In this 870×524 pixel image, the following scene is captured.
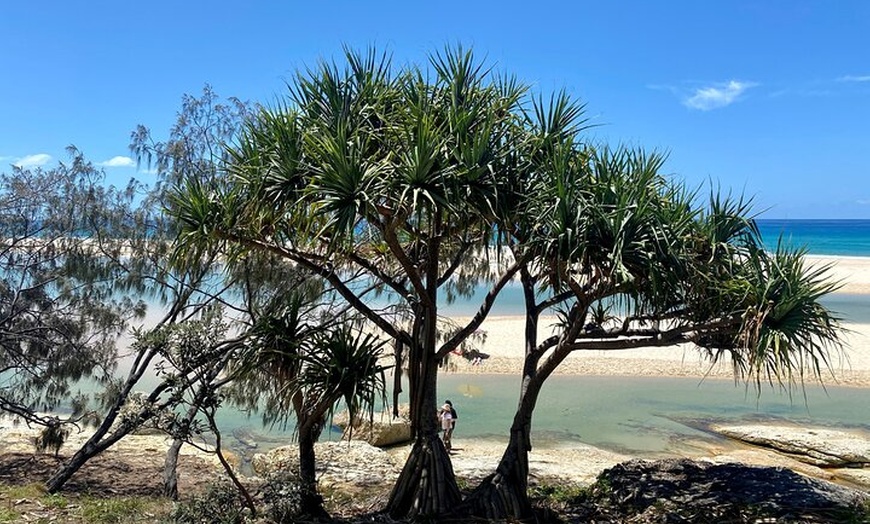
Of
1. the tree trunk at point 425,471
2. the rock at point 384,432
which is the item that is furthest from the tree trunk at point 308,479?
the rock at point 384,432

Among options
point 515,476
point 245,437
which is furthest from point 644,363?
point 515,476

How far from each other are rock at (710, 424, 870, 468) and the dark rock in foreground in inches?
230

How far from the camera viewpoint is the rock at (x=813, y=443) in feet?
40.5

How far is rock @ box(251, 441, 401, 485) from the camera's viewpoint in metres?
9.37

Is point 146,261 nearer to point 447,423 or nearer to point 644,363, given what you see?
point 447,423

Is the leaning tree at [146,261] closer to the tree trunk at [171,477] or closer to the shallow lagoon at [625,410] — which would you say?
the tree trunk at [171,477]

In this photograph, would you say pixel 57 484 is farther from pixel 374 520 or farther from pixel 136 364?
pixel 374 520

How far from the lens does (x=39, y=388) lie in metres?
10.5

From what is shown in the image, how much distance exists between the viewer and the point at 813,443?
42.9ft

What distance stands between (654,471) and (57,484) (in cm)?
851

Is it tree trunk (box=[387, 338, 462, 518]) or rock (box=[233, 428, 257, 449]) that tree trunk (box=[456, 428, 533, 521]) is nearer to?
tree trunk (box=[387, 338, 462, 518])

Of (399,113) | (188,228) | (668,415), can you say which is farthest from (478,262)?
(668,415)

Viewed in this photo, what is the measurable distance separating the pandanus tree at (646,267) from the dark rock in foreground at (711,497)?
4.17 feet

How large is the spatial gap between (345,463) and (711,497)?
558 cm
